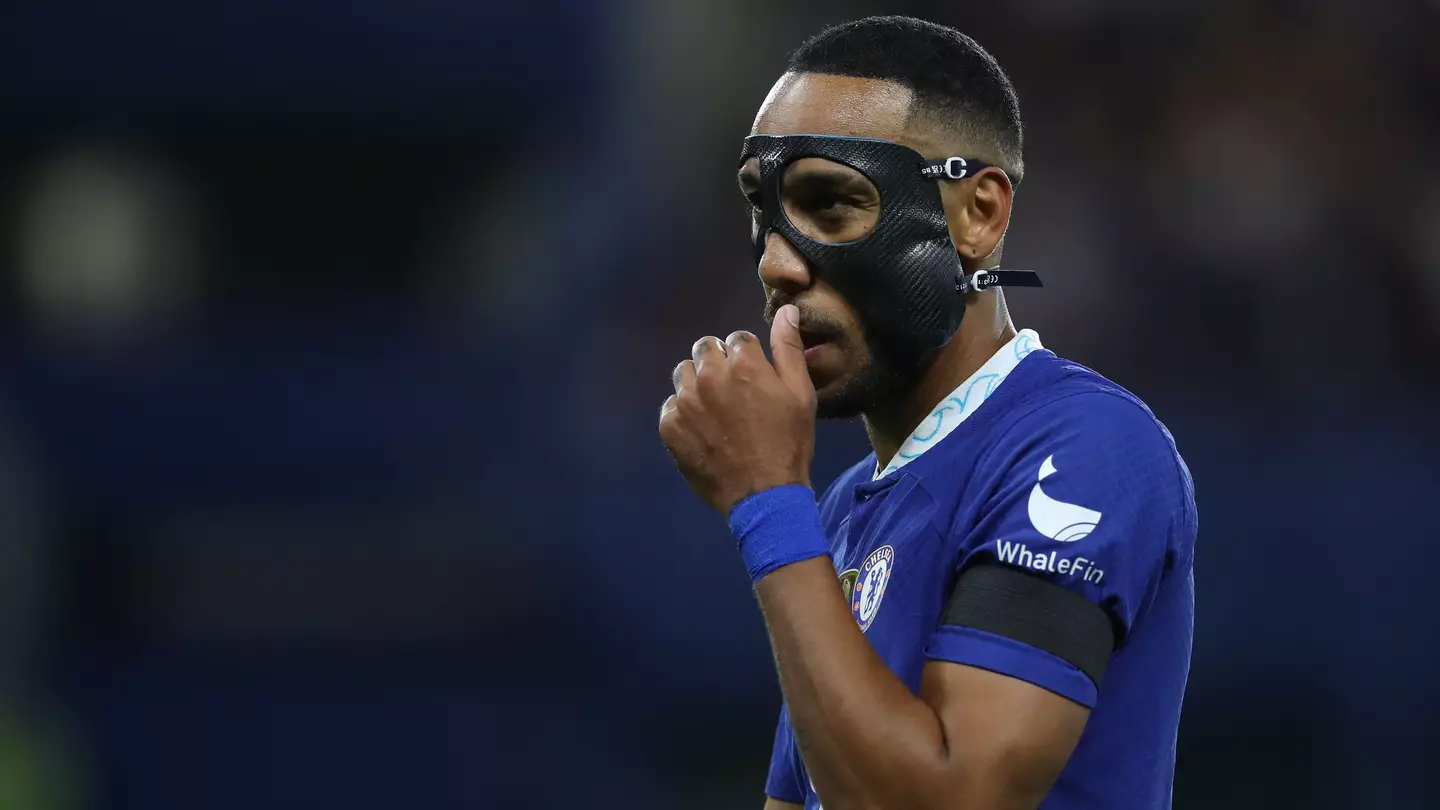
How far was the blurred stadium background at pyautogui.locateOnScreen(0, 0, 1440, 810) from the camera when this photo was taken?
20.1ft

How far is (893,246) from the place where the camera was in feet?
7.66

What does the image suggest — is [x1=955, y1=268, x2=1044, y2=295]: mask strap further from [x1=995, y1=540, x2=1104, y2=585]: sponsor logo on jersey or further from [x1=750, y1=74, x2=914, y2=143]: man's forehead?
[x1=995, y1=540, x2=1104, y2=585]: sponsor logo on jersey

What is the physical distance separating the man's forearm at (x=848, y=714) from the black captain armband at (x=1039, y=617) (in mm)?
135

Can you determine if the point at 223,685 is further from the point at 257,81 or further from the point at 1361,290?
the point at 1361,290

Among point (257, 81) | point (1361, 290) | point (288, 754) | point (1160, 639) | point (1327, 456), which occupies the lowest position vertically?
point (288, 754)

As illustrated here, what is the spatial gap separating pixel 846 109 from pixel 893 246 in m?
0.23

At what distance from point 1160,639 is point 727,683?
4.39 meters

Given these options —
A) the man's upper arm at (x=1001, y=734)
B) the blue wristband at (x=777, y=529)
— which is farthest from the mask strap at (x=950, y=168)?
the man's upper arm at (x=1001, y=734)

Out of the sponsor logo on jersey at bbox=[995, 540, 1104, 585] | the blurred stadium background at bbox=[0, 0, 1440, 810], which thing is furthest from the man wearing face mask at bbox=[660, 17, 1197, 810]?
the blurred stadium background at bbox=[0, 0, 1440, 810]

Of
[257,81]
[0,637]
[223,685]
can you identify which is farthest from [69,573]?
[257,81]

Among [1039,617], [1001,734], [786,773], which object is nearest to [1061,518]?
[1039,617]

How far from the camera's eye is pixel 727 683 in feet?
21.0

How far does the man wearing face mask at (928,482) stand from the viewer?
74.0 inches

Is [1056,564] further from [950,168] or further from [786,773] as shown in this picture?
[786,773]
